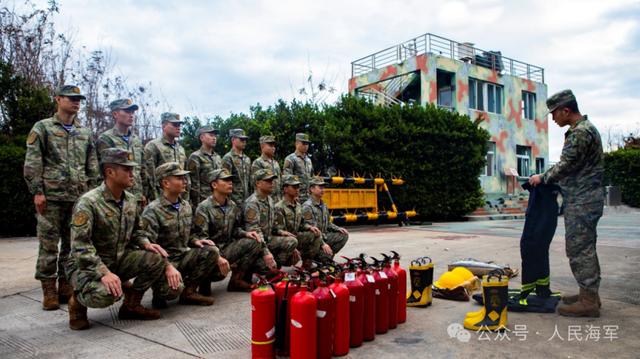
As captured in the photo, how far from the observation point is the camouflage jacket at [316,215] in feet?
20.8

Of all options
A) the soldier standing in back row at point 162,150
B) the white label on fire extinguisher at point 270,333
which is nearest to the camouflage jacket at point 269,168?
the soldier standing in back row at point 162,150

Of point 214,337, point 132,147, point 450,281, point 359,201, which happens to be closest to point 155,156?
point 132,147

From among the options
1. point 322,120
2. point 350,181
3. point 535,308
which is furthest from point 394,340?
point 322,120

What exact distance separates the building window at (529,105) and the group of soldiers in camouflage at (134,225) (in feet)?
74.9

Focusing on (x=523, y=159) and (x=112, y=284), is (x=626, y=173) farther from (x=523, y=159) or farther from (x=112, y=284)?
(x=112, y=284)

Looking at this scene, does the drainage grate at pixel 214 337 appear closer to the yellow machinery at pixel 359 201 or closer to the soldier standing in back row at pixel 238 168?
the soldier standing in back row at pixel 238 168

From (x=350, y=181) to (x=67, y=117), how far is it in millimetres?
9204

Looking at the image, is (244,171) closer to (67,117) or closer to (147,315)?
(67,117)

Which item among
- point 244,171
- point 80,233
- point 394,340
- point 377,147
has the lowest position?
point 394,340

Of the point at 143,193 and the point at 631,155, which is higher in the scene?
the point at 631,155

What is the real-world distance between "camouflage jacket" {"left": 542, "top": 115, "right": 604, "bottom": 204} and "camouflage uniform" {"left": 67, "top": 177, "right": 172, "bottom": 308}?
3713 mm

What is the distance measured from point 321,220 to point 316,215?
135 millimetres

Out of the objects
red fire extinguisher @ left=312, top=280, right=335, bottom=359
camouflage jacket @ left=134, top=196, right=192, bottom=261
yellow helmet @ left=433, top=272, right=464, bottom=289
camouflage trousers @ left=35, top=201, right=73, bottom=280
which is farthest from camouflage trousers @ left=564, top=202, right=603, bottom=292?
camouflage trousers @ left=35, top=201, right=73, bottom=280

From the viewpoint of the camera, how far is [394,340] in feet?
11.7
